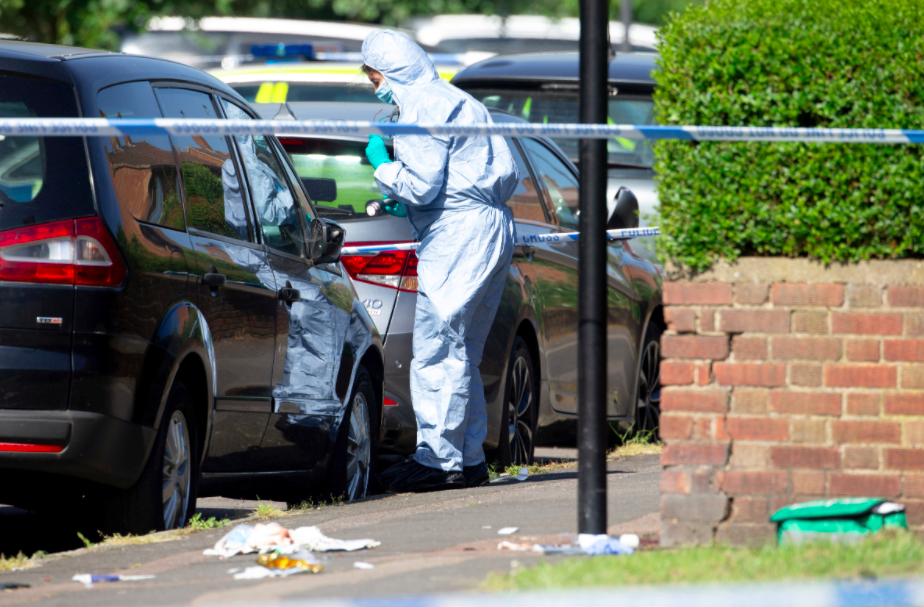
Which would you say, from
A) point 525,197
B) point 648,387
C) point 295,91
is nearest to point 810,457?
point 525,197

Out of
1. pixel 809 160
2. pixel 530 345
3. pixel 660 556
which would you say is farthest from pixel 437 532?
pixel 530 345

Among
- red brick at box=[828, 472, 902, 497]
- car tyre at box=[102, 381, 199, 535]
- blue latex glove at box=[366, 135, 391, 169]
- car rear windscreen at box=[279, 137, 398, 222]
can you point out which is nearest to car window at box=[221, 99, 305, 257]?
blue latex glove at box=[366, 135, 391, 169]

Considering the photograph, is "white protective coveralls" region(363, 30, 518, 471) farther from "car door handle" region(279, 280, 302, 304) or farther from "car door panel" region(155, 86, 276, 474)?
"car door panel" region(155, 86, 276, 474)

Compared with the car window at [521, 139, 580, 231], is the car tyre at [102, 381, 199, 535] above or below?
below

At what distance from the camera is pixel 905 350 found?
4.10 meters

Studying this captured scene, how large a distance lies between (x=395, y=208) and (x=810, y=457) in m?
2.96

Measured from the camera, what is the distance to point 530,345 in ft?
25.0

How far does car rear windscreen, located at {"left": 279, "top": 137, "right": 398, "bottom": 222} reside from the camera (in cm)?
697

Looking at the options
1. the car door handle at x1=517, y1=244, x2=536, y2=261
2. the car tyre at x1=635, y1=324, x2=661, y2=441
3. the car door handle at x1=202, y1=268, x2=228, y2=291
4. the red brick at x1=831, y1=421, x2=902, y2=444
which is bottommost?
the car tyre at x1=635, y1=324, x2=661, y2=441

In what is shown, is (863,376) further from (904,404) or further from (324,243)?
(324,243)

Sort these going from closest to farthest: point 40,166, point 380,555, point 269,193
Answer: point 380,555, point 40,166, point 269,193

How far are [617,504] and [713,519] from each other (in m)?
1.04

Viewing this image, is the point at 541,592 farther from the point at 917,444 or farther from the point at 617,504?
the point at 617,504

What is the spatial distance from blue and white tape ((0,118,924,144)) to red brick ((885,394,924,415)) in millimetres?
719
